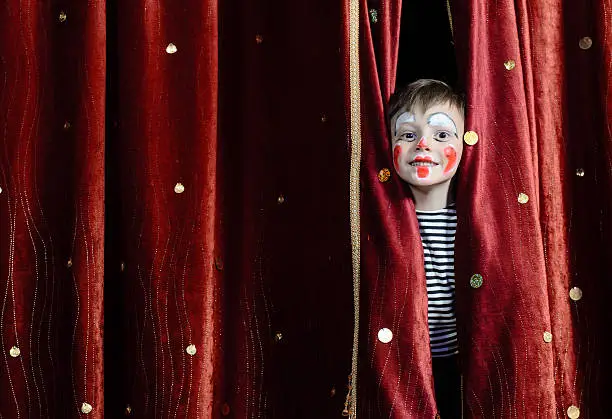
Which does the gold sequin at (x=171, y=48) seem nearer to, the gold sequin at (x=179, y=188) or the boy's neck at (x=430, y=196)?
the gold sequin at (x=179, y=188)

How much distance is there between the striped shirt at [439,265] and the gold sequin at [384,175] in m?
0.10

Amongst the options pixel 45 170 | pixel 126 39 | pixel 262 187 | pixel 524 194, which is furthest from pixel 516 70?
pixel 45 170

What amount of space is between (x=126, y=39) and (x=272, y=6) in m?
0.31

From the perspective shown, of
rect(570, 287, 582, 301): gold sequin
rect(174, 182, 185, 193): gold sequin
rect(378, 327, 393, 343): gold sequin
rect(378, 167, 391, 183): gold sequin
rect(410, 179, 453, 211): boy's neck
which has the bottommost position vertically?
rect(378, 327, 393, 343): gold sequin

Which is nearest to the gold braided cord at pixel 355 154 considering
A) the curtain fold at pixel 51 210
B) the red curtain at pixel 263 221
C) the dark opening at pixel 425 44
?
the red curtain at pixel 263 221

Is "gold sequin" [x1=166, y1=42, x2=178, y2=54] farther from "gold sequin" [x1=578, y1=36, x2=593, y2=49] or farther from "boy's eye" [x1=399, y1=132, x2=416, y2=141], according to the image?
"gold sequin" [x1=578, y1=36, x2=593, y2=49]

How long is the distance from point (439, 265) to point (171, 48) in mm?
666

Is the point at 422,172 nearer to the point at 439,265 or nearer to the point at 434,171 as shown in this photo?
the point at 434,171

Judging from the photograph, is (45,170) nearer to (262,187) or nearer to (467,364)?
(262,187)

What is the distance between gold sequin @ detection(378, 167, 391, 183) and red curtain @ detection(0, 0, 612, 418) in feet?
0.04

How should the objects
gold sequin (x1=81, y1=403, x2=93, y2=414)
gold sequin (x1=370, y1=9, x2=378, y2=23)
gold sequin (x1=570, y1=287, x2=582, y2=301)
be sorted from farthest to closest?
gold sequin (x1=570, y1=287, x2=582, y2=301) < gold sequin (x1=370, y1=9, x2=378, y2=23) < gold sequin (x1=81, y1=403, x2=93, y2=414)

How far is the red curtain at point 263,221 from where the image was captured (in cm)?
128

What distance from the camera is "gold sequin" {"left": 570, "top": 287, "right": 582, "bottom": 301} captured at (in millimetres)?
1475

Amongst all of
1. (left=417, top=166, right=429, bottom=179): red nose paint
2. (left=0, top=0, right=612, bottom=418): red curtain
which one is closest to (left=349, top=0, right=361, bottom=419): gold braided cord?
(left=0, top=0, right=612, bottom=418): red curtain
